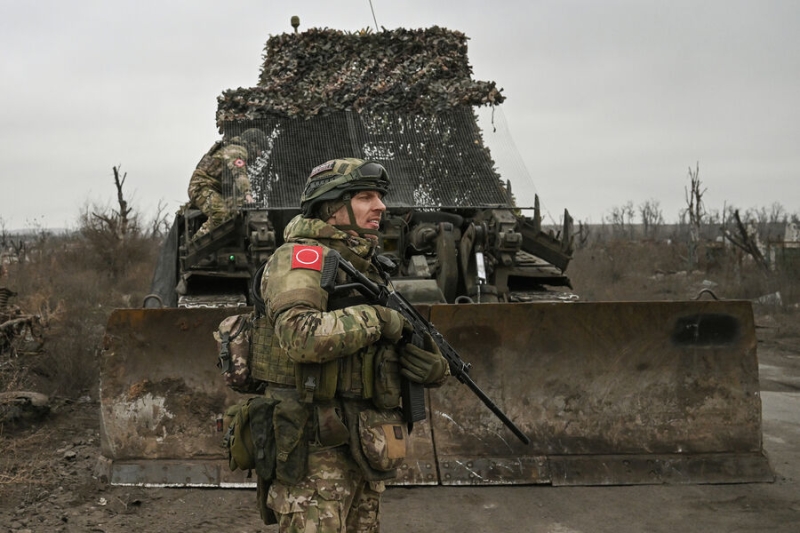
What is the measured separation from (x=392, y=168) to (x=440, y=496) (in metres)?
3.69

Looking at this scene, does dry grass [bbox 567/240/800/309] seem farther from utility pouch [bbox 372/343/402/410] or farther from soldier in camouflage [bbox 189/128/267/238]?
utility pouch [bbox 372/343/402/410]

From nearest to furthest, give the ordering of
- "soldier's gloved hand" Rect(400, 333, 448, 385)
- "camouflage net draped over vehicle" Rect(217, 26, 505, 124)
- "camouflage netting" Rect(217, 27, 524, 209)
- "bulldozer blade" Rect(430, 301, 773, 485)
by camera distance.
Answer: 1. "soldier's gloved hand" Rect(400, 333, 448, 385)
2. "bulldozer blade" Rect(430, 301, 773, 485)
3. "camouflage netting" Rect(217, 27, 524, 209)
4. "camouflage net draped over vehicle" Rect(217, 26, 505, 124)

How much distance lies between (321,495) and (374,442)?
26 centimetres

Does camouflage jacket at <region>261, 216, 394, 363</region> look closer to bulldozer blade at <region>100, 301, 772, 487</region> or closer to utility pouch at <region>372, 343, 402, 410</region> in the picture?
utility pouch at <region>372, 343, 402, 410</region>

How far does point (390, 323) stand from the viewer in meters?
3.15

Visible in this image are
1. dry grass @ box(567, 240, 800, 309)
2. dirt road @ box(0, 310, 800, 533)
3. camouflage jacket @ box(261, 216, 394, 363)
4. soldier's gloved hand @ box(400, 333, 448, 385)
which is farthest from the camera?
dry grass @ box(567, 240, 800, 309)

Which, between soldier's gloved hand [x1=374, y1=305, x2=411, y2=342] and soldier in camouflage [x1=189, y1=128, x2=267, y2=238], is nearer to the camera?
soldier's gloved hand [x1=374, y1=305, x2=411, y2=342]

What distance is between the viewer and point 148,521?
4.75 meters

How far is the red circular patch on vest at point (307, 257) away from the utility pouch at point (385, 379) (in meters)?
0.40

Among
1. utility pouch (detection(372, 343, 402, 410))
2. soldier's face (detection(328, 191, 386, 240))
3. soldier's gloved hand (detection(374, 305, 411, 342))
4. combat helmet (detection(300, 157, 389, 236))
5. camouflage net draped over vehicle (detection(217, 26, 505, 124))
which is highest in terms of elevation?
camouflage net draped over vehicle (detection(217, 26, 505, 124))

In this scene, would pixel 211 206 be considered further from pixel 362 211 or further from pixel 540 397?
pixel 362 211

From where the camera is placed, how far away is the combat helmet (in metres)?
3.31

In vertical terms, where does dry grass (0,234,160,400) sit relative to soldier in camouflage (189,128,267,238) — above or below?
below

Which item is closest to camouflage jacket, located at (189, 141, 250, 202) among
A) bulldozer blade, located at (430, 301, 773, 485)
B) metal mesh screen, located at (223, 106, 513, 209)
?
metal mesh screen, located at (223, 106, 513, 209)
